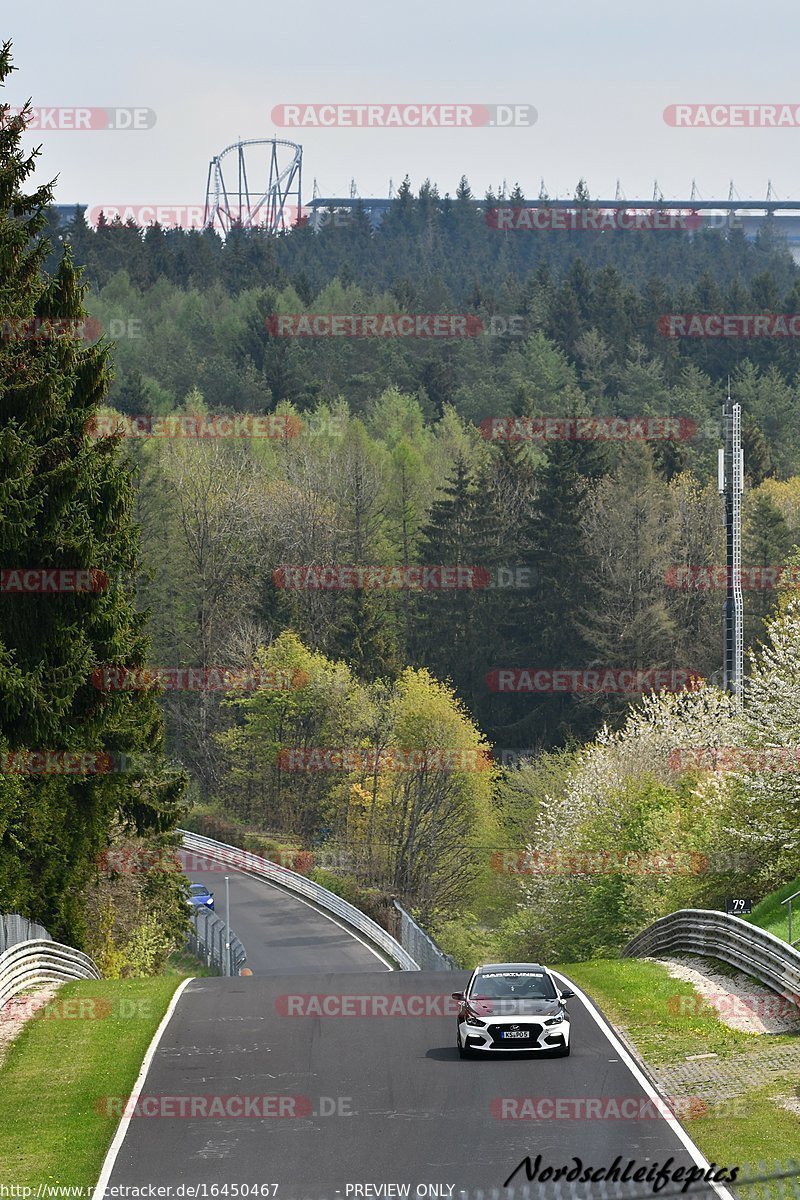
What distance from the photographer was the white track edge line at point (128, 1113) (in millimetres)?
16484

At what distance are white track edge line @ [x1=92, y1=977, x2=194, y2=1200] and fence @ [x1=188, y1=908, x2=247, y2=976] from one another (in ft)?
73.3

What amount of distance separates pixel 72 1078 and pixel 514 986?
6.05m

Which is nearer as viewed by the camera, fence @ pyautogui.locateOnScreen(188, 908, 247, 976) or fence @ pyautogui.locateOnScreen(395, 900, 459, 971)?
fence @ pyautogui.locateOnScreen(188, 908, 247, 976)

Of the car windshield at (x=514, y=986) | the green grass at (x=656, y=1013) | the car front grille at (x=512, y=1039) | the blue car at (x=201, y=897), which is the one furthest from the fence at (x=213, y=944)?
the car front grille at (x=512, y=1039)

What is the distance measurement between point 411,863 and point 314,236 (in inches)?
4750

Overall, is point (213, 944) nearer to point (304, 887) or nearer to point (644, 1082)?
point (304, 887)

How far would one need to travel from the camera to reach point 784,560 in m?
91.2

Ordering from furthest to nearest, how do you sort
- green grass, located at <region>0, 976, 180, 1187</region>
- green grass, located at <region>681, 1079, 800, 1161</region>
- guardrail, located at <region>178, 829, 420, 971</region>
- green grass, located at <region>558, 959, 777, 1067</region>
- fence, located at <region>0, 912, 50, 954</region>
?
guardrail, located at <region>178, 829, 420, 971</region> → fence, located at <region>0, 912, 50, 954</region> → green grass, located at <region>558, 959, 777, 1067</region> → green grass, located at <region>0, 976, 180, 1187</region> → green grass, located at <region>681, 1079, 800, 1161</region>

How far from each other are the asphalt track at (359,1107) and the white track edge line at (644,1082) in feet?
0.29

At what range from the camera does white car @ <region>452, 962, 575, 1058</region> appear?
72.6 feet

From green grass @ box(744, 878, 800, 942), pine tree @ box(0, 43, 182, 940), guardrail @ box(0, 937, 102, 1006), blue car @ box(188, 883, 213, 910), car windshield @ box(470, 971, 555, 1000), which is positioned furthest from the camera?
blue car @ box(188, 883, 213, 910)

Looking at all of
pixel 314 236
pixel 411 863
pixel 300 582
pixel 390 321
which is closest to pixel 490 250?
pixel 314 236

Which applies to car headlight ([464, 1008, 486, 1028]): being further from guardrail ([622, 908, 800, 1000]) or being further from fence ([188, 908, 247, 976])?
fence ([188, 908, 247, 976])

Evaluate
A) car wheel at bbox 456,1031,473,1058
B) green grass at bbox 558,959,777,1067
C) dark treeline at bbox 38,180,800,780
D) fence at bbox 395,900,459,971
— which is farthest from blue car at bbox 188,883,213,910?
car wheel at bbox 456,1031,473,1058
